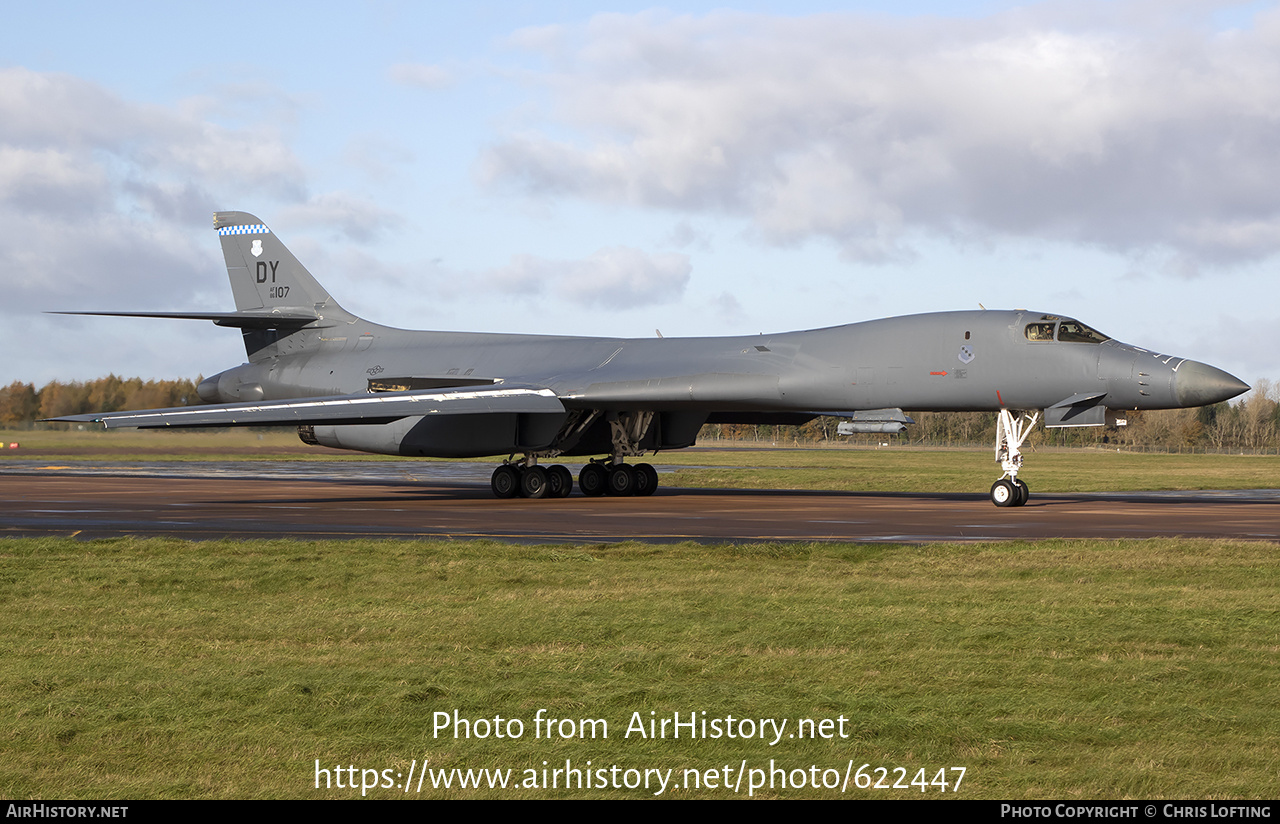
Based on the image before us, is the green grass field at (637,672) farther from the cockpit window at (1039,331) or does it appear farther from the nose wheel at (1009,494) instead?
the cockpit window at (1039,331)

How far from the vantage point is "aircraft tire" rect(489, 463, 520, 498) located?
22781 millimetres

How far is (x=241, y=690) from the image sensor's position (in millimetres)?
5531

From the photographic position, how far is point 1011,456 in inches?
786

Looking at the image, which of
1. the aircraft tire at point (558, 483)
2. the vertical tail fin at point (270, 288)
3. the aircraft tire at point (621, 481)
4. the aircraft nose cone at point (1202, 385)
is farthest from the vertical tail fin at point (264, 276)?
the aircraft nose cone at point (1202, 385)

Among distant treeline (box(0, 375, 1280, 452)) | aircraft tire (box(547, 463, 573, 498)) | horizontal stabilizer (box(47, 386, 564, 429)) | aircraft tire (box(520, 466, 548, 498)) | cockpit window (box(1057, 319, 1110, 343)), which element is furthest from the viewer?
distant treeline (box(0, 375, 1280, 452))

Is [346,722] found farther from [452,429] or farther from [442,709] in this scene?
[452,429]

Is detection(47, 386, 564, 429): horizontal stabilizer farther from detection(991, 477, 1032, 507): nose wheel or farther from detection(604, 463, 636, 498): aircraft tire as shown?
detection(991, 477, 1032, 507): nose wheel

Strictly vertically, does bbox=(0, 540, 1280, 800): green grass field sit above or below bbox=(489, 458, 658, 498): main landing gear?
below

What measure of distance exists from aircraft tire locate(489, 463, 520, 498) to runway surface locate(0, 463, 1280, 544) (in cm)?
55

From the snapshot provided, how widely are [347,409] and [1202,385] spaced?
13818mm

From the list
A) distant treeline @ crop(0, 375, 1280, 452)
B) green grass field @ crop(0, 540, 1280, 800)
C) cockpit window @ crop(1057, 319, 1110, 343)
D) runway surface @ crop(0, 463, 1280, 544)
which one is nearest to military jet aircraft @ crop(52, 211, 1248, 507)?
cockpit window @ crop(1057, 319, 1110, 343)

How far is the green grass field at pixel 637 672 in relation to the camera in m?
4.44

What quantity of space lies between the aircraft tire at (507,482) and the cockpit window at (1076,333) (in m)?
10.0
